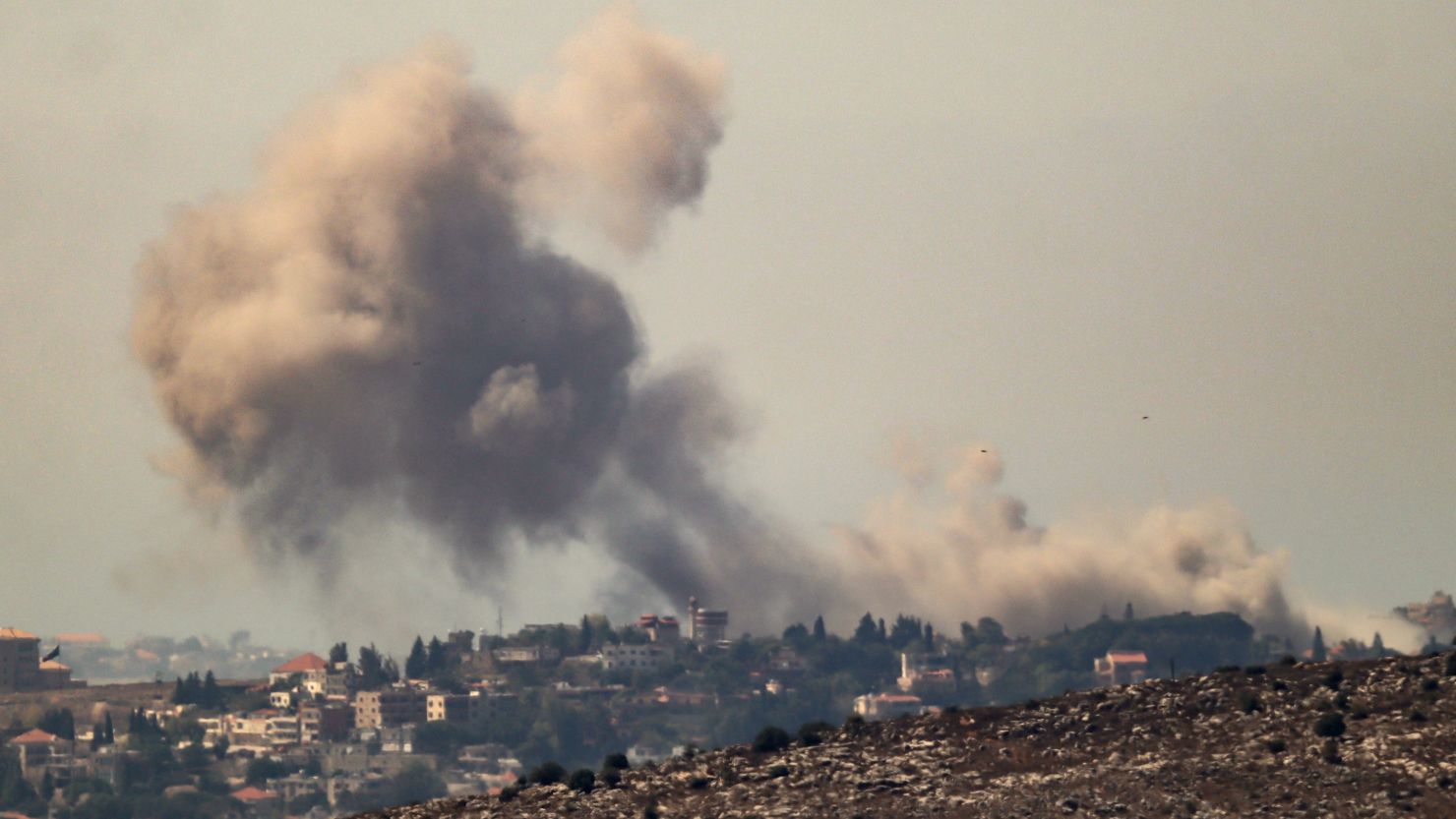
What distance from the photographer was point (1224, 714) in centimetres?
9050

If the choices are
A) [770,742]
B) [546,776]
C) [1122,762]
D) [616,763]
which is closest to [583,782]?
[616,763]

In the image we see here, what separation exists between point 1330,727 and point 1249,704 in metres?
4.88

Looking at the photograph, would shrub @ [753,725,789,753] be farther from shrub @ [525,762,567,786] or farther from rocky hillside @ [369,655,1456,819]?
shrub @ [525,762,567,786]

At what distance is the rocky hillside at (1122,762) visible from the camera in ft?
271

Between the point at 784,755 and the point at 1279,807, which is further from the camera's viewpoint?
the point at 784,755

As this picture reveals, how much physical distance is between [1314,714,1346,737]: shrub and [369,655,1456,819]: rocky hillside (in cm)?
7

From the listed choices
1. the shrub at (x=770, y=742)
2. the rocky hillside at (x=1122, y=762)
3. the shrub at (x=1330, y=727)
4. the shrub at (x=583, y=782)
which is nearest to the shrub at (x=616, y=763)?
the rocky hillside at (x=1122, y=762)

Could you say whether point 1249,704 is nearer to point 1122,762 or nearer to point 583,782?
point 1122,762

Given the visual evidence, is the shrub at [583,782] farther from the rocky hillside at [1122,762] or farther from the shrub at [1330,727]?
the shrub at [1330,727]

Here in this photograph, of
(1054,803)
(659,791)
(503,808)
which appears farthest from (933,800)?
(503,808)

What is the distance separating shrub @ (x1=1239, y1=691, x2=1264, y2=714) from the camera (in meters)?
90.6

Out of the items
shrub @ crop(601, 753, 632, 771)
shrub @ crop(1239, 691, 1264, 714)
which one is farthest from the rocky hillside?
shrub @ crop(601, 753, 632, 771)

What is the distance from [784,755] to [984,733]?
27.4ft

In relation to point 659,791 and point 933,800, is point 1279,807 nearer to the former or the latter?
point 933,800
